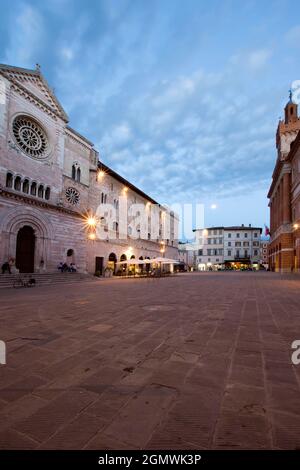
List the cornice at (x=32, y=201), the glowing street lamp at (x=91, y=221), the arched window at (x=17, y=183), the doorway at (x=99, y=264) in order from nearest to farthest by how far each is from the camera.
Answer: the cornice at (x=32, y=201) < the arched window at (x=17, y=183) < the glowing street lamp at (x=91, y=221) < the doorway at (x=99, y=264)

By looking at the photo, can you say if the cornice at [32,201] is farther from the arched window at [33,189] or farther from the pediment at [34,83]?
the pediment at [34,83]

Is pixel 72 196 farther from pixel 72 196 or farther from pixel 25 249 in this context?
pixel 25 249

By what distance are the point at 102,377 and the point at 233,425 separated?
1708 mm

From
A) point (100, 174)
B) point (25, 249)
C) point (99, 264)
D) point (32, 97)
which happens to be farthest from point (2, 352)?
point (100, 174)

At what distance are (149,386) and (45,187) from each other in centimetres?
2367

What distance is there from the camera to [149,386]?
2938 mm

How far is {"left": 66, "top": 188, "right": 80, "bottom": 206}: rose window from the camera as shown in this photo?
86.3 feet

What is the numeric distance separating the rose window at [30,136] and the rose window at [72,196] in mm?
4465

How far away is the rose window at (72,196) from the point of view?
26297mm

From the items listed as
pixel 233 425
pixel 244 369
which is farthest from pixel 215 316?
pixel 233 425

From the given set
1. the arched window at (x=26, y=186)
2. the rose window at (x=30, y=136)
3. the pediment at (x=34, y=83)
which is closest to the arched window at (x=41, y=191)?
the arched window at (x=26, y=186)

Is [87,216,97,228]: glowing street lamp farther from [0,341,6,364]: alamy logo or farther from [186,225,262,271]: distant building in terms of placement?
[186,225,262,271]: distant building

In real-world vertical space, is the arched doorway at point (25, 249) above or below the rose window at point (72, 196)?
below

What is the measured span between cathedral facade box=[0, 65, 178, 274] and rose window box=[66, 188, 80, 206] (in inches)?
4.4
